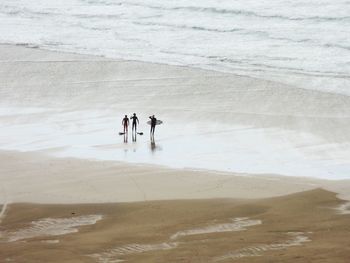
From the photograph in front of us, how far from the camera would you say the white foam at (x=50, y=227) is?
14.4m

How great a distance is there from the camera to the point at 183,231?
14.1m

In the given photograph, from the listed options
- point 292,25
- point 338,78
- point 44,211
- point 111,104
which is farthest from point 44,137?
point 292,25

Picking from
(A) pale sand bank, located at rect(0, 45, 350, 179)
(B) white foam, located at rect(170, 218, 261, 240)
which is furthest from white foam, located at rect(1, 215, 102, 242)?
(A) pale sand bank, located at rect(0, 45, 350, 179)

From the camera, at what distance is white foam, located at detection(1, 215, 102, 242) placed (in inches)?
565

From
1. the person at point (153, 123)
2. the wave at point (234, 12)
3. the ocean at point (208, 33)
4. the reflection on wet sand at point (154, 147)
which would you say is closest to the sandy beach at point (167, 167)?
the reflection on wet sand at point (154, 147)

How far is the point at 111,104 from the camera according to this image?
25.5 metres

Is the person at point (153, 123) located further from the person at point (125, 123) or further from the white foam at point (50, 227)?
the white foam at point (50, 227)

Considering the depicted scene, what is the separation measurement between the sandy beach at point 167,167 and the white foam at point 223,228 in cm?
4

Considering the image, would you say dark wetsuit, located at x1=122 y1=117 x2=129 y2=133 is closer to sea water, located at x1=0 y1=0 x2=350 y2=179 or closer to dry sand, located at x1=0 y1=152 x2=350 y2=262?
sea water, located at x1=0 y1=0 x2=350 y2=179

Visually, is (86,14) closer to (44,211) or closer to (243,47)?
(243,47)

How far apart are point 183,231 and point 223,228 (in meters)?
0.73

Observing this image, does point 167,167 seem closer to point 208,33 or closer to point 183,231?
point 183,231

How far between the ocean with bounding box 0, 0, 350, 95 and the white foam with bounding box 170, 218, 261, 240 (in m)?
12.5

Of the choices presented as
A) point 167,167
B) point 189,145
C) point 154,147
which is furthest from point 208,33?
point 167,167
